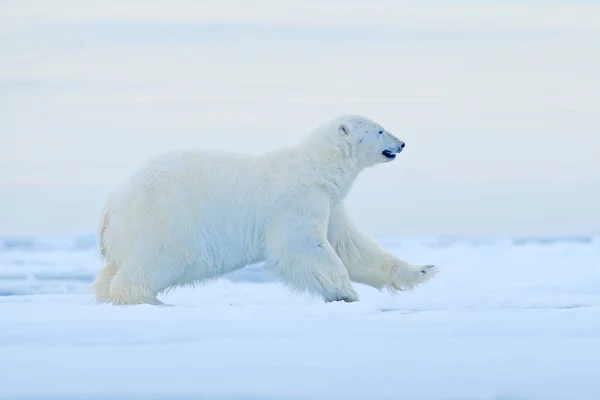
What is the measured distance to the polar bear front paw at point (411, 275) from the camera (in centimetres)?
662

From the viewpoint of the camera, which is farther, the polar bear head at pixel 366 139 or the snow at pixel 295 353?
the polar bear head at pixel 366 139

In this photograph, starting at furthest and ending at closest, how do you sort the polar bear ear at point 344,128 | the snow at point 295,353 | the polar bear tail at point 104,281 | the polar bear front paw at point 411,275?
1. the polar bear front paw at point 411,275
2. the polar bear ear at point 344,128
3. the polar bear tail at point 104,281
4. the snow at point 295,353

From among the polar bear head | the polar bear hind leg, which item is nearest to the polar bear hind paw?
the polar bear head

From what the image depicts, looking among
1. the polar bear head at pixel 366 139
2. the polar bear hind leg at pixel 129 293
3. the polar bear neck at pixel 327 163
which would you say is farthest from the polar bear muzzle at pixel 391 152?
the polar bear hind leg at pixel 129 293

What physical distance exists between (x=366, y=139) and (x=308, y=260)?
91cm

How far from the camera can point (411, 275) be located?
6672 mm

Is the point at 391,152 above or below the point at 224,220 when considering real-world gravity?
above

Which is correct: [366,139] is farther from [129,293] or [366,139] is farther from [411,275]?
[129,293]

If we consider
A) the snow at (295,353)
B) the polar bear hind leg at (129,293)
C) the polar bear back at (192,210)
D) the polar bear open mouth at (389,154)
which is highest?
the polar bear open mouth at (389,154)

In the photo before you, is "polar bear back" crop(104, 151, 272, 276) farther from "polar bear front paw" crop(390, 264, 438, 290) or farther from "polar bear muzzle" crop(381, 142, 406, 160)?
"polar bear front paw" crop(390, 264, 438, 290)

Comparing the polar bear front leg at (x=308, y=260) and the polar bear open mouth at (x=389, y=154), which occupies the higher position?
the polar bear open mouth at (x=389, y=154)

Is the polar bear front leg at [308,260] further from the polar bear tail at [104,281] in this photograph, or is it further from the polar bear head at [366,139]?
the polar bear tail at [104,281]

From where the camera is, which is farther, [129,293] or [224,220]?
[224,220]

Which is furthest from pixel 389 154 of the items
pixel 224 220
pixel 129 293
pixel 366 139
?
pixel 129 293
